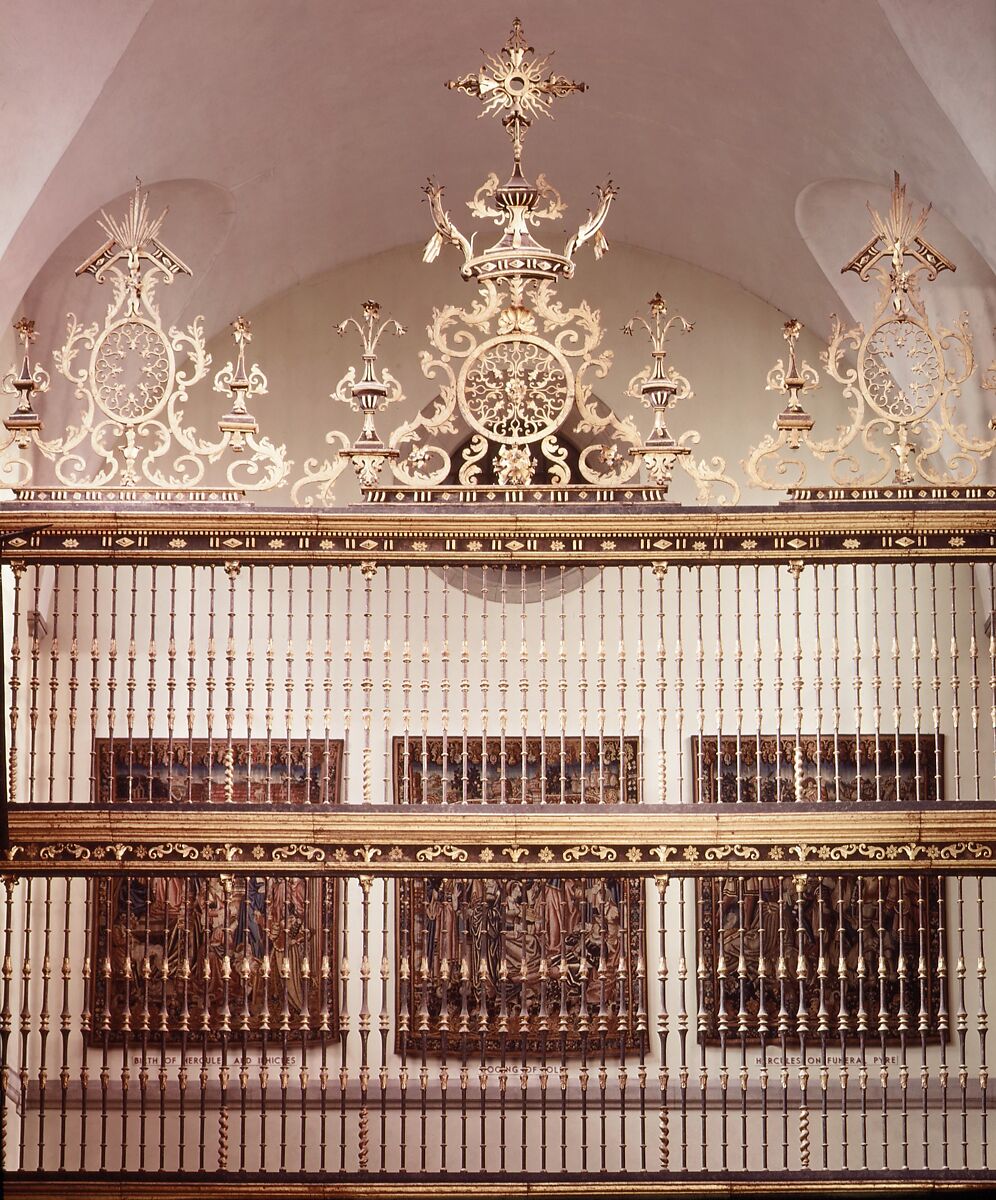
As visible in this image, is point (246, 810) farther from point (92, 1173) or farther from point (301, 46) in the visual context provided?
point (301, 46)

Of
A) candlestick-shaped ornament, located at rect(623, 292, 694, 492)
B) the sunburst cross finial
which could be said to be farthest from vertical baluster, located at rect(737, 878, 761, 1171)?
the sunburst cross finial

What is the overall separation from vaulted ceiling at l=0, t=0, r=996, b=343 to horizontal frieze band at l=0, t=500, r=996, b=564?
195 cm

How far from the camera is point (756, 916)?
1248 centimetres

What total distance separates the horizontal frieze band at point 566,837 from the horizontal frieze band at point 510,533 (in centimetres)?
126

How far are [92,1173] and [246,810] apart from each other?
184 centimetres

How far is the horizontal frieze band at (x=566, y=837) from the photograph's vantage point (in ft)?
28.9

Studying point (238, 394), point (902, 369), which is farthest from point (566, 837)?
point (902, 369)

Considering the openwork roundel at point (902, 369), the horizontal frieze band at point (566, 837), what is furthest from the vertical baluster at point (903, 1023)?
the openwork roundel at point (902, 369)

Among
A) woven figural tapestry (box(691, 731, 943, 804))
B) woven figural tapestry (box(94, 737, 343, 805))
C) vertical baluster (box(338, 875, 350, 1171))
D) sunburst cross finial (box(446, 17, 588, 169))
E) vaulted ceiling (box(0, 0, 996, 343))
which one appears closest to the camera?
vertical baluster (box(338, 875, 350, 1171))

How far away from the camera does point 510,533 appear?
353 inches

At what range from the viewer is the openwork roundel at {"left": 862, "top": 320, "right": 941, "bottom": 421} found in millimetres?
8867

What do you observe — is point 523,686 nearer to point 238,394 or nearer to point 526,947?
point 238,394

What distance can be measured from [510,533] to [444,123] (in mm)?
4202

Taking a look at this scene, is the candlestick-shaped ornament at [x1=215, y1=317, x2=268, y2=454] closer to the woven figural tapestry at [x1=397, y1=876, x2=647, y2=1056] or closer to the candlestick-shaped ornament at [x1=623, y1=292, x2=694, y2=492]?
the candlestick-shaped ornament at [x1=623, y1=292, x2=694, y2=492]
